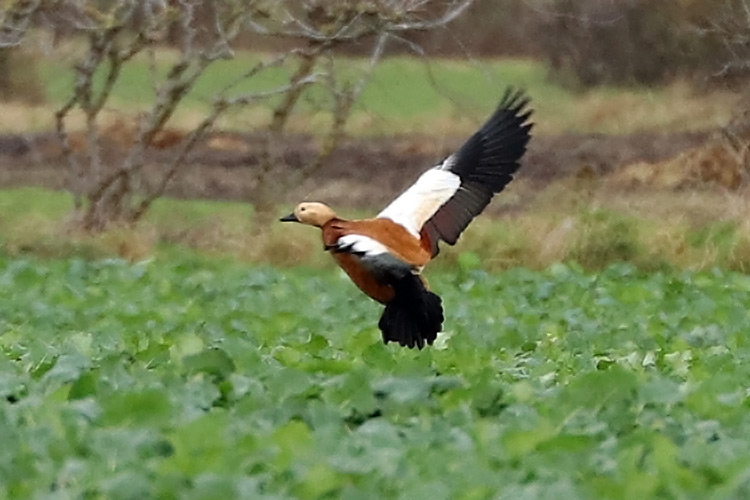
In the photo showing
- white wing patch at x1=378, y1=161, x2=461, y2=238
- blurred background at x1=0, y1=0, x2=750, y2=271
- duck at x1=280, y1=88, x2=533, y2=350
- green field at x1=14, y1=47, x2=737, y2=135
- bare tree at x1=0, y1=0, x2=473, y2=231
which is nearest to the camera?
duck at x1=280, y1=88, x2=533, y2=350

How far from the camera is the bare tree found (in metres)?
17.0

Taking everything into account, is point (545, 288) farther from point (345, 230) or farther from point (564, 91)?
point (564, 91)

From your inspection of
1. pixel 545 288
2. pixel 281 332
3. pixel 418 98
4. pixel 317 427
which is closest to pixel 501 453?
pixel 317 427

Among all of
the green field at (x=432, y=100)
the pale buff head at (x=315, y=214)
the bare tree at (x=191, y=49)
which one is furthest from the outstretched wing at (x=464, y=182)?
the green field at (x=432, y=100)

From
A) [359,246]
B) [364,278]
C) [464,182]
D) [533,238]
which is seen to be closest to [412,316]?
[364,278]

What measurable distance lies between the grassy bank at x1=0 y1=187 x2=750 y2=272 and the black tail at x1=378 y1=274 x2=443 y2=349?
696 cm

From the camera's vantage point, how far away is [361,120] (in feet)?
71.6

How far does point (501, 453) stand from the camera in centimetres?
378

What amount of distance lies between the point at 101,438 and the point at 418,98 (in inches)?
675

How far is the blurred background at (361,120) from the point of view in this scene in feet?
52.1

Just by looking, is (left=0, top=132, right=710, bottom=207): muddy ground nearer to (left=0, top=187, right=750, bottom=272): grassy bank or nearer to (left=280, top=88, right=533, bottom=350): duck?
(left=0, top=187, right=750, bottom=272): grassy bank

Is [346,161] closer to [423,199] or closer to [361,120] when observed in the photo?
[361,120]

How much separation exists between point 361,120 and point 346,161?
587mm

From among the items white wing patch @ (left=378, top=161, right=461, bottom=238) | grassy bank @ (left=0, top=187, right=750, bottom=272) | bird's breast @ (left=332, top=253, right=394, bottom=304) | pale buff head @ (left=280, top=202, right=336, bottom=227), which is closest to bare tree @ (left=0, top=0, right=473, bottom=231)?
grassy bank @ (left=0, top=187, right=750, bottom=272)
